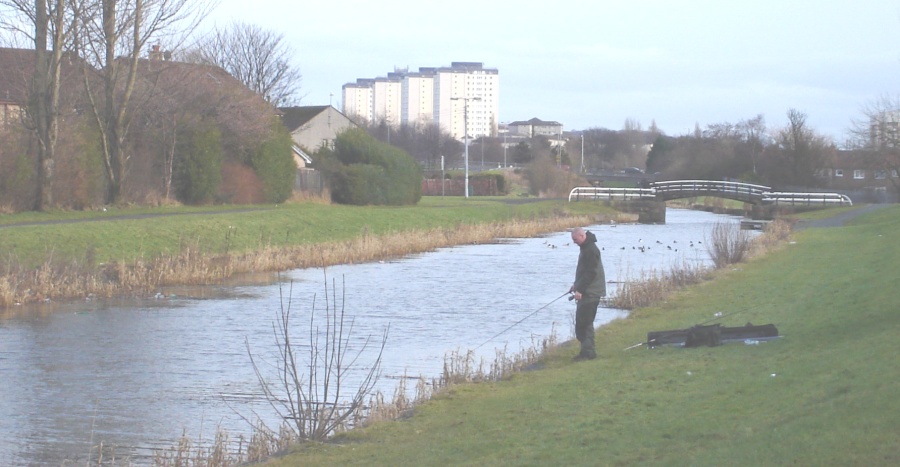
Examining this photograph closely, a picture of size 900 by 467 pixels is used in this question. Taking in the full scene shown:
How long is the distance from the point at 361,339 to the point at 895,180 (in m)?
68.8

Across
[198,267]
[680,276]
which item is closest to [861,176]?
[680,276]

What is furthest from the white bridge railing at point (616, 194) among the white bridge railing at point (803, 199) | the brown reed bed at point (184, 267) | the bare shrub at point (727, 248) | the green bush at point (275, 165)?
the bare shrub at point (727, 248)

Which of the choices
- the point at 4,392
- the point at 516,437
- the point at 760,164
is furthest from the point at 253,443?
the point at 760,164

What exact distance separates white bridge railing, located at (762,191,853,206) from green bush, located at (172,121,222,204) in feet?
131

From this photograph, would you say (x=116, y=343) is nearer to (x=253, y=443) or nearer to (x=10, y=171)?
(x=253, y=443)

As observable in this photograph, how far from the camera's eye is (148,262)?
28031mm

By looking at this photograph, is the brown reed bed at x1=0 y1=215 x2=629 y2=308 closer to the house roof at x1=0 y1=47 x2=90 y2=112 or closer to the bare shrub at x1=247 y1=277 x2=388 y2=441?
the bare shrub at x1=247 y1=277 x2=388 y2=441

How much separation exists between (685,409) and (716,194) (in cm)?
6656

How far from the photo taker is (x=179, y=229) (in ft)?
108

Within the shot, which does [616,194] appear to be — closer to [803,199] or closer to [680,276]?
[803,199]

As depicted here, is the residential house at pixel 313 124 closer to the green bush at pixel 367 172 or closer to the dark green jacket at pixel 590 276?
the green bush at pixel 367 172

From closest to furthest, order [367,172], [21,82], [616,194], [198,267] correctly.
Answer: [198,267] → [21,82] → [367,172] → [616,194]

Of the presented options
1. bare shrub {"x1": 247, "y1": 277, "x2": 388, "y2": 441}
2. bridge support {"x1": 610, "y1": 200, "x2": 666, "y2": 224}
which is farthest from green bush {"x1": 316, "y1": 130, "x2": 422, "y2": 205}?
bare shrub {"x1": 247, "y1": 277, "x2": 388, "y2": 441}

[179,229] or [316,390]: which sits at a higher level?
[179,229]
